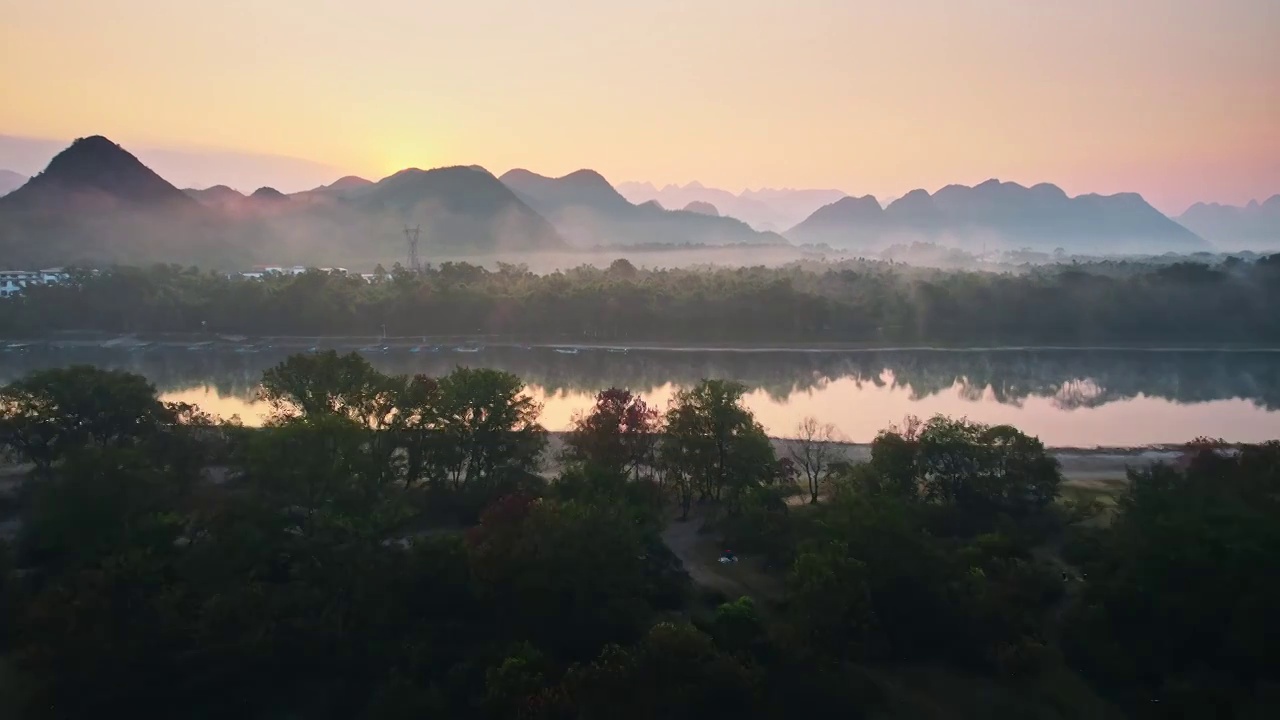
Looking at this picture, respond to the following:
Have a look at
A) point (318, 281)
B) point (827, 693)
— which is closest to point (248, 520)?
point (827, 693)

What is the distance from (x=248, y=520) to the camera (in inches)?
299

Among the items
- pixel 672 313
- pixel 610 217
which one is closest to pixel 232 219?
pixel 672 313

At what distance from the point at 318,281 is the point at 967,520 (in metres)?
29.4

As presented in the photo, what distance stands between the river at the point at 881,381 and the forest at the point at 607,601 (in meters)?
8.05

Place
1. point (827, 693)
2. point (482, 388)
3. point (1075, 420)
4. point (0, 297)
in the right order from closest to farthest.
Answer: point (827, 693)
point (482, 388)
point (1075, 420)
point (0, 297)

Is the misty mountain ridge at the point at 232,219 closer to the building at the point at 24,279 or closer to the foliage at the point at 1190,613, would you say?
the building at the point at 24,279

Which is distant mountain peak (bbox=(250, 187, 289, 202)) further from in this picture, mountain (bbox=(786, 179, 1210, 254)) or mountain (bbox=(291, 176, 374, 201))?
mountain (bbox=(786, 179, 1210, 254))

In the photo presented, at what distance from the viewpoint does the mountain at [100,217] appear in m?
54.7

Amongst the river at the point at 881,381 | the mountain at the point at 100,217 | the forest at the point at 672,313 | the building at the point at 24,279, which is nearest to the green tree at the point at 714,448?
the river at the point at 881,381

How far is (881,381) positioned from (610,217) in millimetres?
103438

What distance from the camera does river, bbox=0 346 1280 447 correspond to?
18406 mm

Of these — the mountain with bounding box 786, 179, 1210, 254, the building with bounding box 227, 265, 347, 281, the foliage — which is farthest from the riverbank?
the mountain with bounding box 786, 179, 1210, 254

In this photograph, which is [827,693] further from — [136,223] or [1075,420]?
[136,223]

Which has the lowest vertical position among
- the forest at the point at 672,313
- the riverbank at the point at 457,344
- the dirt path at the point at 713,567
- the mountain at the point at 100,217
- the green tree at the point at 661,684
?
the dirt path at the point at 713,567
